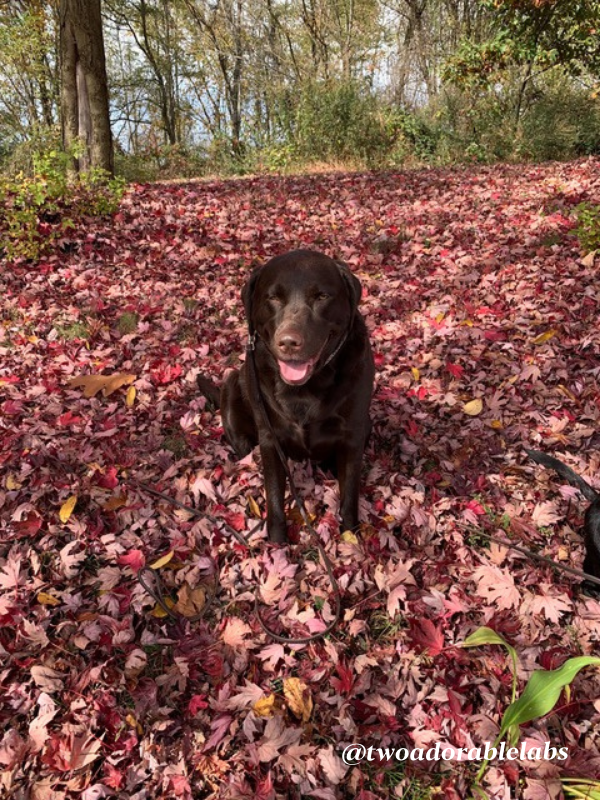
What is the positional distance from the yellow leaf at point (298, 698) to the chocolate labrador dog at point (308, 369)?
784 mm

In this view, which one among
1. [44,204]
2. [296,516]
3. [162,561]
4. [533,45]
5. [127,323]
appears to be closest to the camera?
[162,561]

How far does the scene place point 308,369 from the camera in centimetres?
222

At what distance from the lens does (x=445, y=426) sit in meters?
3.57

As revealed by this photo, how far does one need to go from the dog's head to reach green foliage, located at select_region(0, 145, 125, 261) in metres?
4.78

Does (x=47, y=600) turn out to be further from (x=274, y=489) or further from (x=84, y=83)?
(x=84, y=83)

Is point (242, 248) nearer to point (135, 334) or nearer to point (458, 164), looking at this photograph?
point (135, 334)

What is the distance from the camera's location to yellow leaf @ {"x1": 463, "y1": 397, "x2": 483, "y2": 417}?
366 cm

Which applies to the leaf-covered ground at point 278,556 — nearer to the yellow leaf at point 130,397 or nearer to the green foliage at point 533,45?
the yellow leaf at point 130,397

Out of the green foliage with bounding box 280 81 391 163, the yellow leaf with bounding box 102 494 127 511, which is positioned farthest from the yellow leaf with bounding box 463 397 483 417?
the green foliage with bounding box 280 81 391 163

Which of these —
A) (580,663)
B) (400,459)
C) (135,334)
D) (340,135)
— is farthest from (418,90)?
(580,663)

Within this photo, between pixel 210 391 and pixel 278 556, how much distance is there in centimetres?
154

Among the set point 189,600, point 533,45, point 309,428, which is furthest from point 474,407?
point 533,45

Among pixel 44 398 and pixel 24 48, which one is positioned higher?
pixel 24 48

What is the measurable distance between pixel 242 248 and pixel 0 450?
4.25 metres
